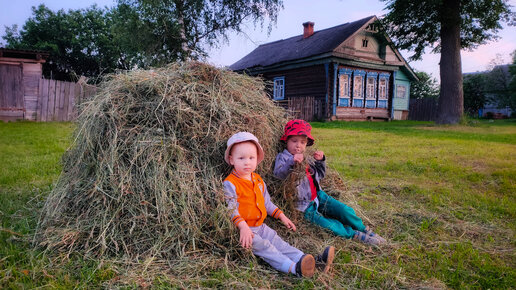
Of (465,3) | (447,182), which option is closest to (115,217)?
(447,182)

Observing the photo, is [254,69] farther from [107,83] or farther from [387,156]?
[107,83]

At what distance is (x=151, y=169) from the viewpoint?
2.97m

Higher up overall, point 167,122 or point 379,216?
point 167,122

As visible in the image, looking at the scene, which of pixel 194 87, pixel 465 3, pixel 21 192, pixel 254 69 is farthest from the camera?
pixel 254 69

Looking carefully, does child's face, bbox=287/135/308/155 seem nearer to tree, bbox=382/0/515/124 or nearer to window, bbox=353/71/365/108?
tree, bbox=382/0/515/124

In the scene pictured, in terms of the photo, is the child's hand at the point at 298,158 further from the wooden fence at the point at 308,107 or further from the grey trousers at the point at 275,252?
the wooden fence at the point at 308,107

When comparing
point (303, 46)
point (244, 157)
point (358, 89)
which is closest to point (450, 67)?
point (358, 89)

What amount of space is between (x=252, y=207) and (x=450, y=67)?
17888 millimetres

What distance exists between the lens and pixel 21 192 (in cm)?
457

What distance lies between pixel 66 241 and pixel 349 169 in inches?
200

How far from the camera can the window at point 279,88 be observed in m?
23.7

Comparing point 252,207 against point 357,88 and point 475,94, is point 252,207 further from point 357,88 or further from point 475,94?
point 475,94

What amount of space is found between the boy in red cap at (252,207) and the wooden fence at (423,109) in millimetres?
28645

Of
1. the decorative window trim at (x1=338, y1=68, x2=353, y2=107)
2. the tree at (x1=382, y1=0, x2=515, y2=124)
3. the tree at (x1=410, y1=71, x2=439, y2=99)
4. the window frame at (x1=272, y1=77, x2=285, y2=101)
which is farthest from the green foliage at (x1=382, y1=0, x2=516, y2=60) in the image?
the tree at (x1=410, y1=71, x2=439, y2=99)
